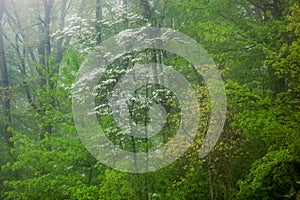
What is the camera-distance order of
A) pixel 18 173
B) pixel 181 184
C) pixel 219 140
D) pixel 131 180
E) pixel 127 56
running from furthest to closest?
pixel 18 173 < pixel 127 56 < pixel 131 180 < pixel 181 184 < pixel 219 140

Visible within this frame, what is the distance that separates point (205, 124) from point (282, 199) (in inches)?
97.1

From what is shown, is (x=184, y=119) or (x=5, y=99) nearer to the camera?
(x=184, y=119)

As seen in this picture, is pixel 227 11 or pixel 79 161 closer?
pixel 227 11

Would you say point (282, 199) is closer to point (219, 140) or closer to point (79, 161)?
point (219, 140)

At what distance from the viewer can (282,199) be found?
8.72m

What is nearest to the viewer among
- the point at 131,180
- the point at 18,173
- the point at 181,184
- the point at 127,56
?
the point at 181,184

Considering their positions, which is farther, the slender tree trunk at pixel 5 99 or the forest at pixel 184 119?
the slender tree trunk at pixel 5 99

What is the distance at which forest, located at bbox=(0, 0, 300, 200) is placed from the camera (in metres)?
7.88

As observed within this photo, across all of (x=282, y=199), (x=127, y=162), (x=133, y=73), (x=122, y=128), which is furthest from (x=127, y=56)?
(x=282, y=199)

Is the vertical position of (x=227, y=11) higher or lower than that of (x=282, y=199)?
higher

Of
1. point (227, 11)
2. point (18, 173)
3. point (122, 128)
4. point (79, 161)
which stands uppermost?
point (227, 11)

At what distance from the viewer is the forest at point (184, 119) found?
788cm

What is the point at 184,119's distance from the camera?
9.15 meters

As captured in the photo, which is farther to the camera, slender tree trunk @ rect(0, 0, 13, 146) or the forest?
slender tree trunk @ rect(0, 0, 13, 146)
